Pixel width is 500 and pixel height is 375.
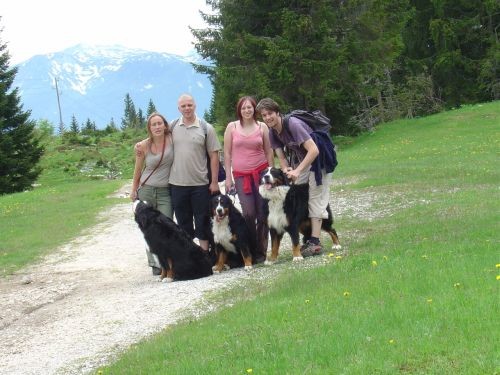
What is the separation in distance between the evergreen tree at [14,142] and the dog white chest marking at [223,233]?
87.2 feet

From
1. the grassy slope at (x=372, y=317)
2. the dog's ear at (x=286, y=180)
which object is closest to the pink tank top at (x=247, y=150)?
the dog's ear at (x=286, y=180)

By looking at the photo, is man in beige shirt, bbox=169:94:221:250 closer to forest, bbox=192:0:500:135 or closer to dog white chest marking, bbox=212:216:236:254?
dog white chest marking, bbox=212:216:236:254

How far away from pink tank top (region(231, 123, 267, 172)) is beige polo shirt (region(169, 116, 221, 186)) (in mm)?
329

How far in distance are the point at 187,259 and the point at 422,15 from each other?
37.4m

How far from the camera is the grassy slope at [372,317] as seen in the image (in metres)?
4.22

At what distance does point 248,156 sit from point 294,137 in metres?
0.78

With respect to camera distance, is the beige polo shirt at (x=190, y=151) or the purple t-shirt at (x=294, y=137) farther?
the beige polo shirt at (x=190, y=151)

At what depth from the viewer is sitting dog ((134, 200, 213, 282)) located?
905 cm

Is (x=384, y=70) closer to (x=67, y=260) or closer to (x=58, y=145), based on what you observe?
(x=58, y=145)

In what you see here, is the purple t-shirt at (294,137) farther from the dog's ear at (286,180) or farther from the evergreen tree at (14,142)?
the evergreen tree at (14,142)

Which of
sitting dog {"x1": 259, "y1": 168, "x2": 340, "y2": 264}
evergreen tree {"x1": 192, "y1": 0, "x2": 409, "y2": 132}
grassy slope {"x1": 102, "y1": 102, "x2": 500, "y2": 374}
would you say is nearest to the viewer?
grassy slope {"x1": 102, "y1": 102, "x2": 500, "y2": 374}

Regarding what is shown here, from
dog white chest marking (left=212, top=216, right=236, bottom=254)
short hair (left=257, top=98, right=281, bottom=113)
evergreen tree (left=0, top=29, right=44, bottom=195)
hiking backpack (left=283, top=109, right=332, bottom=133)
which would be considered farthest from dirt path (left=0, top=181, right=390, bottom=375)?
evergreen tree (left=0, top=29, right=44, bottom=195)

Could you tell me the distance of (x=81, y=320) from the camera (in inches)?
305

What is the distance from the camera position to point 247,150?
8727mm
